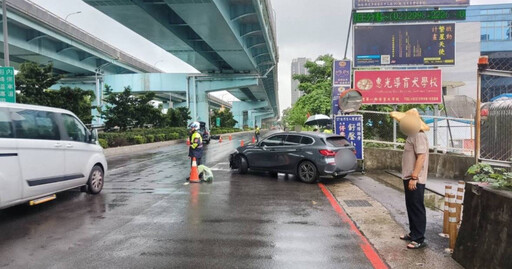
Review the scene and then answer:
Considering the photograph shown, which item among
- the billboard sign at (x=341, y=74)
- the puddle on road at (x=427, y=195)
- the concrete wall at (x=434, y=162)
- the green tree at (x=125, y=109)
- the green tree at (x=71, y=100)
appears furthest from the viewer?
the green tree at (x=125, y=109)

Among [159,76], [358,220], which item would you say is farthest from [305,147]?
[159,76]

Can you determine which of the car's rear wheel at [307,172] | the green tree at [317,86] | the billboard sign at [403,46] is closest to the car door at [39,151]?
the car's rear wheel at [307,172]

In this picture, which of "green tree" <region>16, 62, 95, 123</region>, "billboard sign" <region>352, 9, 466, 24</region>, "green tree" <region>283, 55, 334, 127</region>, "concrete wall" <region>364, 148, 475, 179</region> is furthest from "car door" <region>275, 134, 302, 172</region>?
"green tree" <region>283, 55, 334, 127</region>

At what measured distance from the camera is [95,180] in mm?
8922

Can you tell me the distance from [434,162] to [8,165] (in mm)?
11637

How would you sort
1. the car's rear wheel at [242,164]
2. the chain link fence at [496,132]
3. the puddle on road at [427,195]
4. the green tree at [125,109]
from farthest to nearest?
the green tree at [125,109] → the car's rear wheel at [242,164] → the puddle on road at [427,195] → the chain link fence at [496,132]

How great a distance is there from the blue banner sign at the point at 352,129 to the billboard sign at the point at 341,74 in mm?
1818

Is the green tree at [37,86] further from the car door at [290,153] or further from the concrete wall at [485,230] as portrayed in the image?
the concrete wall at [485,230]

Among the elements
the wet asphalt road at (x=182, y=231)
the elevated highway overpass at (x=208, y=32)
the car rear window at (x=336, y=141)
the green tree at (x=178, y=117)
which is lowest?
the wet asphalt road at (x=182, y=231)

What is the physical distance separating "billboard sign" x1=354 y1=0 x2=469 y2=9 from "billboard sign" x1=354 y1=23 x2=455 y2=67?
33.7 inches

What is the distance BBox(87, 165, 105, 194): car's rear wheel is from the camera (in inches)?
344

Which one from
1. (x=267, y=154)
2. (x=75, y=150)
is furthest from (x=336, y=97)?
(x=75, y=150)

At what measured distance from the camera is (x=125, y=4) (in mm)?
19938

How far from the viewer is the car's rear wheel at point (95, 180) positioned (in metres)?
8.73
